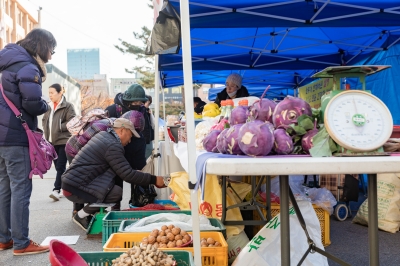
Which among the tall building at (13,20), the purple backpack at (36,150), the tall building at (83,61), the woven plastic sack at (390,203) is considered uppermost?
the tall building at (83,61)

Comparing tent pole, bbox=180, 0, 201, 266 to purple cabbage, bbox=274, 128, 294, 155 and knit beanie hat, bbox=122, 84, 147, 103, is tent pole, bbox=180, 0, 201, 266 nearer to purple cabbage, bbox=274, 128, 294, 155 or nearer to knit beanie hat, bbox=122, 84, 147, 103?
purple cabbage, bbox=274, 128, 294, 155

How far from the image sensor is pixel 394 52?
5.77 m

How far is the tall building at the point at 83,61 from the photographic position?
74000 mm

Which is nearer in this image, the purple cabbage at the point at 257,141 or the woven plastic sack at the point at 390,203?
the purple cabbage at the point at 257,141

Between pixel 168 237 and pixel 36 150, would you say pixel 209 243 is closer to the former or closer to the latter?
pixel 168 237

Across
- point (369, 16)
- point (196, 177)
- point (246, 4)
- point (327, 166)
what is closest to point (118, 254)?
point (196, 177)

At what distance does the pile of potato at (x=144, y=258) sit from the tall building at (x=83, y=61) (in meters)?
72.8

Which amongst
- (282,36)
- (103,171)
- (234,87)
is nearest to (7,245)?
(103,171)

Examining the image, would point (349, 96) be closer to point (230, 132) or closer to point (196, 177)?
point (230, 132)

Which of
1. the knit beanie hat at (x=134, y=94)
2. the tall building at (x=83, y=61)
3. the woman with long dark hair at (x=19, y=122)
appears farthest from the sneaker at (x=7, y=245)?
the tall building at (x=83, y=61)

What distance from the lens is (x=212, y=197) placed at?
3.38m

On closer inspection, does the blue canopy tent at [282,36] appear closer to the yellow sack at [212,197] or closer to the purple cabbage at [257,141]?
the yellow sack at [212,197]

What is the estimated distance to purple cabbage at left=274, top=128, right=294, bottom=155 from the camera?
1.73 meters

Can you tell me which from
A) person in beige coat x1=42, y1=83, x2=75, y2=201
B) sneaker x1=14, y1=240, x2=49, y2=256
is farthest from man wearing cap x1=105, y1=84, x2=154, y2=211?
sneaker x1=14, y1=240, x2=49, y2=256
